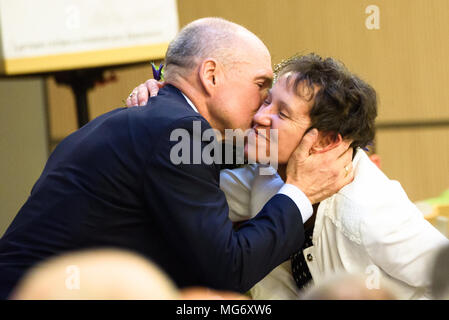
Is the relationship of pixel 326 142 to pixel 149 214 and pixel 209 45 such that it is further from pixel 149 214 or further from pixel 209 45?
pixel 149 214

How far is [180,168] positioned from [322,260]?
1.47 ft

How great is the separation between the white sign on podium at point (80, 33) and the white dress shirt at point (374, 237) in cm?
77

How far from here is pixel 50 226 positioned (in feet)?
4.03

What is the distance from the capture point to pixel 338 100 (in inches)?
54.6

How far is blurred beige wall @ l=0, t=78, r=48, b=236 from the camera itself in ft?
8.75

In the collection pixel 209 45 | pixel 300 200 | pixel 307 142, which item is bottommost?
pixel 300 200

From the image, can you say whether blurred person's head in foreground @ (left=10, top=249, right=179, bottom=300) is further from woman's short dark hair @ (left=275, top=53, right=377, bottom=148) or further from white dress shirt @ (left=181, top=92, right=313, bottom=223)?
woman's short dark hair @ (left=275, top=53, right=377, bottom=148)

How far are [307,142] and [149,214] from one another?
40 centimetres

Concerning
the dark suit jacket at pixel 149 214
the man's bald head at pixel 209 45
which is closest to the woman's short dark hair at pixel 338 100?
the man's bald head at pixel 209 45

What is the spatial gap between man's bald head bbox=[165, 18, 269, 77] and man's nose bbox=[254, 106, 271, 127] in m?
0.13

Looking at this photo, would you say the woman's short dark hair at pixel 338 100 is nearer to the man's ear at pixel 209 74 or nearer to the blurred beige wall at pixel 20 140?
the man's ear at pixel 209 74

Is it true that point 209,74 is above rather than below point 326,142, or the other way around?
above

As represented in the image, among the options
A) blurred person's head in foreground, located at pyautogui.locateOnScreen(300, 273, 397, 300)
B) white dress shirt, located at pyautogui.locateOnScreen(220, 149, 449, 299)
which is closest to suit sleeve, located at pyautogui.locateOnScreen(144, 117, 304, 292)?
white dress shirt, located at pyautogui.locateOnScreen(220, 149, 449, 299)

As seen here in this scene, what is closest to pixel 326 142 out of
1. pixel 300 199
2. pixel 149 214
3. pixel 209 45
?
pixel 300 199
